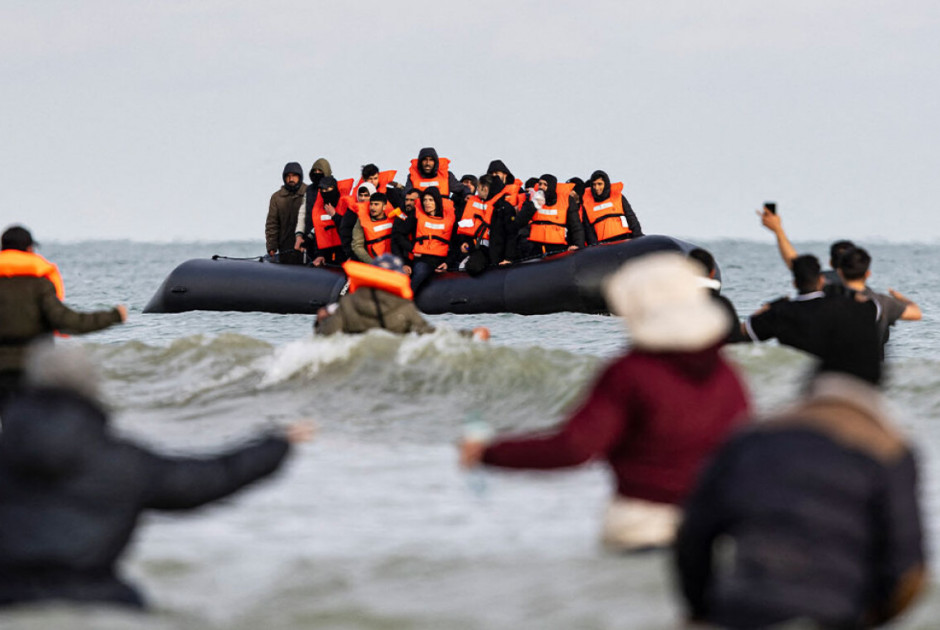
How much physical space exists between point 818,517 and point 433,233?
13538 millimetres

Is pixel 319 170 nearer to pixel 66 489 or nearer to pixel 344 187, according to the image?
pixel 344 187

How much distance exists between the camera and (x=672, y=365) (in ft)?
10.7

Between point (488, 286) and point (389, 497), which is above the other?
point (389, 497)

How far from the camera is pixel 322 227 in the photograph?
16719 mm

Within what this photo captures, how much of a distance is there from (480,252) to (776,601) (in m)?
14.1

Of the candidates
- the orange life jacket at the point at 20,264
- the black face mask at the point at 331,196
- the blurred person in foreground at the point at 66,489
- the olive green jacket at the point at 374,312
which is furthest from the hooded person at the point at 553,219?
the blurred person in foreground at the point at 66,489

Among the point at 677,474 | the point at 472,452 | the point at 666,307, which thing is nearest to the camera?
the point at 666,307

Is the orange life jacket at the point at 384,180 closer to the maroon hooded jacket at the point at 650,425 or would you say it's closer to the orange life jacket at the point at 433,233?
the orange life jacket at the point at 433,233

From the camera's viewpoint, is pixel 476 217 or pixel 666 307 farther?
pixel 476 217

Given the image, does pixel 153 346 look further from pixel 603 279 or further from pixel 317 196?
pixel 603 279

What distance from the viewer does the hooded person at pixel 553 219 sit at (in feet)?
53.7

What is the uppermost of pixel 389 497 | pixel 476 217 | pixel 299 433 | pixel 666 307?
pixel 666 307

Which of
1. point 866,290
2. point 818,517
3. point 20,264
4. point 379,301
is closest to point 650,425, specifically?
point 818,517

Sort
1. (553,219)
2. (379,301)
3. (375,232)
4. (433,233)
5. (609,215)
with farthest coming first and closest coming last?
1. (609,215)
2. (553,219)
3. (433,233)
4. (375,232)
5. (379,301)
